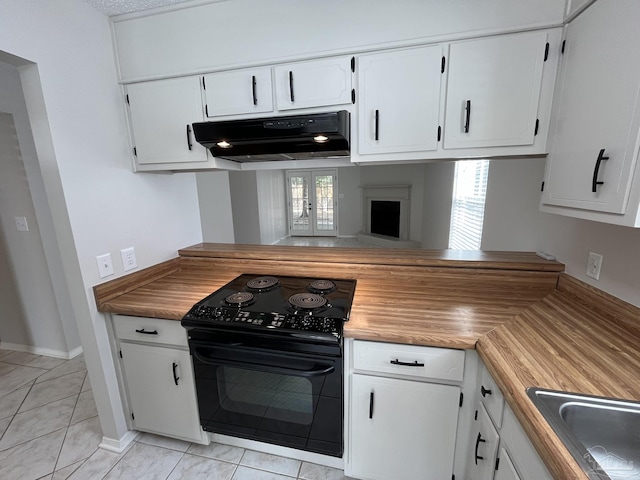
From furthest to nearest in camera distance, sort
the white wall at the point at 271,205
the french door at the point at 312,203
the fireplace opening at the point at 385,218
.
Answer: the french door at the point at 312,203, the fireplace opening at the point at 385,218, the white wall at the point at 271,205

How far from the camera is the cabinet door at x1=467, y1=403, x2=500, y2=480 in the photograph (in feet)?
3.15

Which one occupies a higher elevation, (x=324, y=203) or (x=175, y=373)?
(x=324, y=203)

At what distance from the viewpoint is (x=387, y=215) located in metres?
7.12

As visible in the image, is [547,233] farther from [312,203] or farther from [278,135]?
[312,203]

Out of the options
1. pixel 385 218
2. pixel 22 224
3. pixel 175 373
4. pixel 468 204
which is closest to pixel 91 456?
pixel 175 373

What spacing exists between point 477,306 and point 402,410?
60 centimetres

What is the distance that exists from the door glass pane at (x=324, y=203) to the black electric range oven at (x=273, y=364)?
6633 mm

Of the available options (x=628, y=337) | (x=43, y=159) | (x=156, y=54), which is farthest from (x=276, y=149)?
(x=628, y=337)

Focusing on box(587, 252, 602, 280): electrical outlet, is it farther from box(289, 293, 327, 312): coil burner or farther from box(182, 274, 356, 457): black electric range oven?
box(289, 293, 327, 312): coil burner

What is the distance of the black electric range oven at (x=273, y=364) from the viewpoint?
1211 millimetres

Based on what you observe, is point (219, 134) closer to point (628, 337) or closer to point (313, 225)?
point (628, 337)

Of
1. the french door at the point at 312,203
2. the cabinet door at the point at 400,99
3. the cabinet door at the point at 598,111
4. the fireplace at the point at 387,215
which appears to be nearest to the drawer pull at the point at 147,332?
the cabinet door at the point at 400,99

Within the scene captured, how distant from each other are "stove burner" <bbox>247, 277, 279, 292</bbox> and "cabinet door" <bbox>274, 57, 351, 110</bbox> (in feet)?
3.17

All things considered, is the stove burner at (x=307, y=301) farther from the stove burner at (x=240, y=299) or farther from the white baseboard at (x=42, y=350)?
the white baseboard at (x=42, y=350)
